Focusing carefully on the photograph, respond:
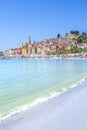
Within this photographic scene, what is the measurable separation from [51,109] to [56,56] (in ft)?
452

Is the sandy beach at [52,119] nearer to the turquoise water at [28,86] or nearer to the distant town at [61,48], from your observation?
the turquoise water at [28,86]

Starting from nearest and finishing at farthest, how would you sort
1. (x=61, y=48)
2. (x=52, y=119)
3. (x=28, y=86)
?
1. (x=52, y=119)
2. (x=28, y=86)
3. (x=61, y=48)

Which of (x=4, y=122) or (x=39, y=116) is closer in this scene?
(x=4, y=122)

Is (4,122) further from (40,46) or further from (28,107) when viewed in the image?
(40,46)

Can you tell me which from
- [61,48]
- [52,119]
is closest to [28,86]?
[52,119]

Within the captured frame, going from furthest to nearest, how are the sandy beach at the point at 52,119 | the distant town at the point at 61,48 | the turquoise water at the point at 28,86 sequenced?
the distant town at the point at 61,48 → the turquoise water at the point at 28,86 → the sandy beach at the point at 52,119

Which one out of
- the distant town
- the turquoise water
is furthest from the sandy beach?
the distant town

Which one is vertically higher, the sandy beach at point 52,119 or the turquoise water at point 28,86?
the sandy beach at point 52,119

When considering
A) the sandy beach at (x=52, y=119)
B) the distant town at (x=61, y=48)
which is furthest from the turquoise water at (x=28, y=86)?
the distant town at (x=61, y=48)

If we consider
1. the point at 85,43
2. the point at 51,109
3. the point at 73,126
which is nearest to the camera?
the point at 73,126

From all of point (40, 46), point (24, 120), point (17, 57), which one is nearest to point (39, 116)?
point (24, 120)

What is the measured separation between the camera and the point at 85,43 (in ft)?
463

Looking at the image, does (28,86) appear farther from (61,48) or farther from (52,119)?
(61,48)

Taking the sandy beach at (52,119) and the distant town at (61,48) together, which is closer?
the sandy beach at (52,119)
